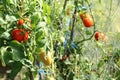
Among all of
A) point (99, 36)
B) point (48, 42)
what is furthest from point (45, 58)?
point (99, 36)

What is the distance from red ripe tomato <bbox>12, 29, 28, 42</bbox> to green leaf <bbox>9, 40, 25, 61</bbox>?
24mm

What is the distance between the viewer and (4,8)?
1621mm

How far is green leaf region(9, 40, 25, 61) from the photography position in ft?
4.99

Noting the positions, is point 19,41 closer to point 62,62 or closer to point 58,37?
point 58,37

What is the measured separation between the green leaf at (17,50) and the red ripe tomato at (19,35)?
0.02 meters

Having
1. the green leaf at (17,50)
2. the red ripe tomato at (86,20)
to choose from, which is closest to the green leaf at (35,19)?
the green leaf at (17,50)

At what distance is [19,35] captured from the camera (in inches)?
59.0

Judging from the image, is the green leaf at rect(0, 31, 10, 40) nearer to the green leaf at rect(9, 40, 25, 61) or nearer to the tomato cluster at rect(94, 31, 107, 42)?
the green leaf at rect(9, 40, 25, 61)

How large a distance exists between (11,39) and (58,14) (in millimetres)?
357

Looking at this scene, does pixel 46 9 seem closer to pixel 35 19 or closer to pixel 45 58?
pixel 35 19

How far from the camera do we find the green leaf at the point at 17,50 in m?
1.52

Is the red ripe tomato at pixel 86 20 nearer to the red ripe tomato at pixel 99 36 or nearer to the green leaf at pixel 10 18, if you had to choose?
the red ripe tomato at pixel 99 36

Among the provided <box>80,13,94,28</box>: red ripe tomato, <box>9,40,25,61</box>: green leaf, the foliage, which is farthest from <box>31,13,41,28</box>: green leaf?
<box>80,13,94,28</box>: red ripe tomato

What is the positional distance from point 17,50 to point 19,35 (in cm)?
7
